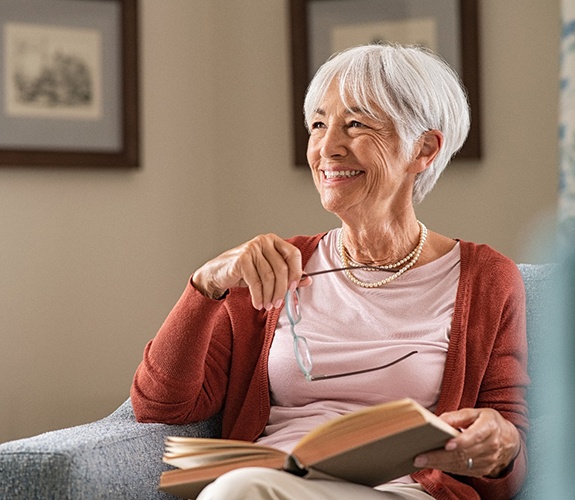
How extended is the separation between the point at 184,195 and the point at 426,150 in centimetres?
118

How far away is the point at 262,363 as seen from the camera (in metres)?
1.65

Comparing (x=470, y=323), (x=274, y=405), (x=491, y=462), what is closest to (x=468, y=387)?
(x=470, y=323)

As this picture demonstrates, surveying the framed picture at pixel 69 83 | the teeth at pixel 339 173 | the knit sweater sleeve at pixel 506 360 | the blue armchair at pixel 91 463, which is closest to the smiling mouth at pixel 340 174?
the teeth at pixel 339 173

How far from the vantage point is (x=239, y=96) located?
287 cm

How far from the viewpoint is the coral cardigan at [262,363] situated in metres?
1.52

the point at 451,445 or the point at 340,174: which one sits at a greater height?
the point at 340,174

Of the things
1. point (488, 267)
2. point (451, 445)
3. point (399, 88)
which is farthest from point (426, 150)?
point (451, 445)

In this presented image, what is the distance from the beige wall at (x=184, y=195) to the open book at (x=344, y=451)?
1.38 meters

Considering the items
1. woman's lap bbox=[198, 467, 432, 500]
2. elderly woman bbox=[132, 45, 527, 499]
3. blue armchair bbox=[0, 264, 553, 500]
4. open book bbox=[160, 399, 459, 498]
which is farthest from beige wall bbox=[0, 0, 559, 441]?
woman's lap bbox=[198, 467, 432, 500]

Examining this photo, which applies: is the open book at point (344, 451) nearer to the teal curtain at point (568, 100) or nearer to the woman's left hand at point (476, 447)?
the woman's left hand at point (476, 447)

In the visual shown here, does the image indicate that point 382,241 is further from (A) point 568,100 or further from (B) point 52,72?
(B) point 52,72

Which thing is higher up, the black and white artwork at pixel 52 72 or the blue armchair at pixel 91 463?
the black and white artwork at pixel 52 72

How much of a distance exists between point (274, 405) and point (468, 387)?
35 cm

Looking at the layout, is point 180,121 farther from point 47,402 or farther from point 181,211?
point 47,402
